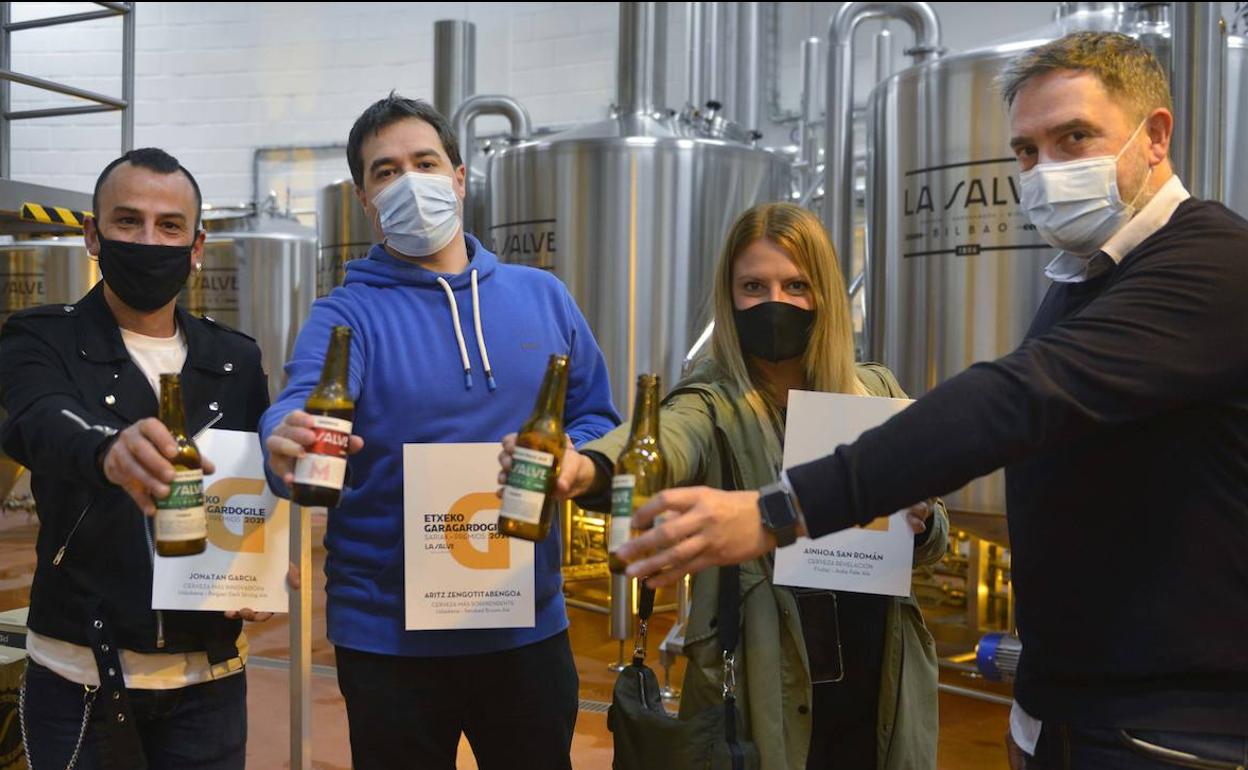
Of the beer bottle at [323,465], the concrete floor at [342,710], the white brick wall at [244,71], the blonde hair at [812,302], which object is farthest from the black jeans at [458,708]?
the white brick wall at [244,71]

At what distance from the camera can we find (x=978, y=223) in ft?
12.8

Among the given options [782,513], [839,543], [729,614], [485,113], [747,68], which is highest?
[747,68]

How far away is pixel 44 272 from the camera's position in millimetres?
7227

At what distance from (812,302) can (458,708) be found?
2.79 ft

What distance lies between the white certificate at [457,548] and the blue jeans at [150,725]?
431 mm

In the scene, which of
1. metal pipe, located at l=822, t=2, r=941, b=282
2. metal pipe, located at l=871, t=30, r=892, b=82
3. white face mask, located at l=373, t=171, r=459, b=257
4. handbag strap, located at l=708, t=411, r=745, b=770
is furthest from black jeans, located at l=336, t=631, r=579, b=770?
metal pipe, located at l=871, t=30, r=892, b=82

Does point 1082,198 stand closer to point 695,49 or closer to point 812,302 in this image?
point 812,302

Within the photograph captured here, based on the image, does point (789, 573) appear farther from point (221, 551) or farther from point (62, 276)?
point (62, 276)

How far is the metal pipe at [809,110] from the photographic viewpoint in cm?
684

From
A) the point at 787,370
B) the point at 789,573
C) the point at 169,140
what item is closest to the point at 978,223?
the point at 787,370

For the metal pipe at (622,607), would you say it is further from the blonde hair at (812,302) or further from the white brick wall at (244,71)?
the white brick wall at (244,71)

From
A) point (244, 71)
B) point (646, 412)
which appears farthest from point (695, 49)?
point (646, 412)

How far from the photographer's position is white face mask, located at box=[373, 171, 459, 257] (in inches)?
72.7

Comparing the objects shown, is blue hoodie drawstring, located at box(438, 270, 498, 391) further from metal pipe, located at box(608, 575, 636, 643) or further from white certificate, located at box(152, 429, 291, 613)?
metal pipe, located at box(608, 575, 636, 643)
